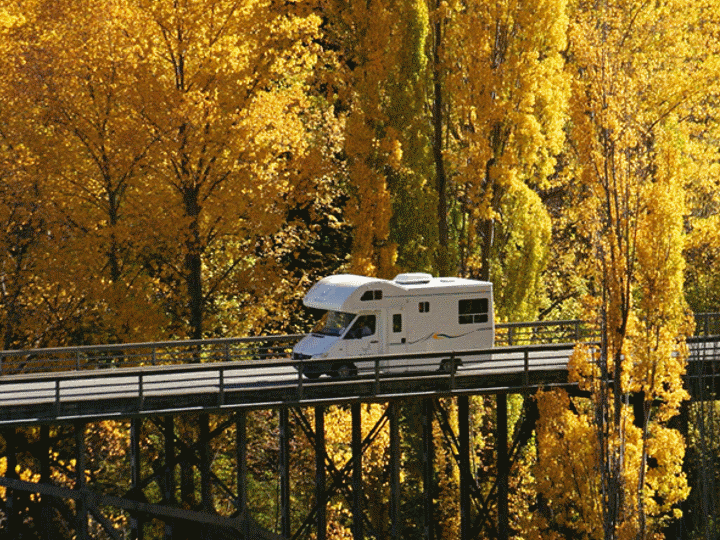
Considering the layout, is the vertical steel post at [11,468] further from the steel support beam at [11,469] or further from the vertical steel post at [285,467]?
the vertical steel post at [285,467]

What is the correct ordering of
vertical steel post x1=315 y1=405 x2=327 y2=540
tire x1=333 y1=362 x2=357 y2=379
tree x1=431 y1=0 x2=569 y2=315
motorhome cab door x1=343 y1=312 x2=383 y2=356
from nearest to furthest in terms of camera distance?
1. tire x1=333 y1=362 x2=357 y2=379
2. vertical steel post x1=315 y1=405 x2=327 y2=540
3. motorhome cab door x1=343 y1=312 x2=383 y2=356
4. tree x1=431 y1=0 x2=569 y2=315

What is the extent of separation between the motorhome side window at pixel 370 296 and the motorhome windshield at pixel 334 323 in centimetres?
42

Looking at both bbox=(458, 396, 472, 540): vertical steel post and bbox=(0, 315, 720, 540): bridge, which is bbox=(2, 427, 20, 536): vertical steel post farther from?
bbox=(458, 396, 472, 540): vertical steel post

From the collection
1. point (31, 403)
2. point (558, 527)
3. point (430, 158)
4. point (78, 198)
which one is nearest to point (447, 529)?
point (558, 527)

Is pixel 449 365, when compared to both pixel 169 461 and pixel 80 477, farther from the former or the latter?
pixel 80 477

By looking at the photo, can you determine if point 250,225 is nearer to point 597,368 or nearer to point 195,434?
point 195,434

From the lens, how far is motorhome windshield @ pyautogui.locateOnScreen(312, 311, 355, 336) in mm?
27828

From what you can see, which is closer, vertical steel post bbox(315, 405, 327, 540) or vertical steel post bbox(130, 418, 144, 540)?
vertical steel post bbox(130, 418, 144, 540)

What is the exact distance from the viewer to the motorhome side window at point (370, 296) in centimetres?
2769

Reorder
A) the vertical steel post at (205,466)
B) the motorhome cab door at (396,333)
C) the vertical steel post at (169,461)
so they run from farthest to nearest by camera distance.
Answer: the motorhome cab door at (396,333) < the vertical steel post at (169,461) < the vertical steel post at (205,466)

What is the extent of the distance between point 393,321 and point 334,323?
128 cm

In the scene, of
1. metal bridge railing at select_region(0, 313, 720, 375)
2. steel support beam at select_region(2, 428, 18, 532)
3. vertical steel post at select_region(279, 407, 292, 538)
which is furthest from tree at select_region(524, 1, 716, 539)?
steel support beam at select_region(2, 428, 18, 532)

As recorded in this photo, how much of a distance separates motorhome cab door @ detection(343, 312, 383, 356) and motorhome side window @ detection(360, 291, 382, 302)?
0.34m

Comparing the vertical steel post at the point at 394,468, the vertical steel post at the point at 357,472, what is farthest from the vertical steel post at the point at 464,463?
the vertical steel post at the point at 357,472
